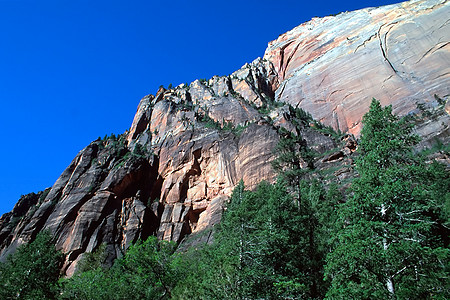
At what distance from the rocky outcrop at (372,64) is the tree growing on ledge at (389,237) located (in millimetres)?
39937

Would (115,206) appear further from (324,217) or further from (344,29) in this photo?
(344,29)

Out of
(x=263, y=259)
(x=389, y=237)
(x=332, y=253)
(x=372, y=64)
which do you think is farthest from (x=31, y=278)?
(x=372, y=64)

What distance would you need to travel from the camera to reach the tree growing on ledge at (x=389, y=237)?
10867 millimetres

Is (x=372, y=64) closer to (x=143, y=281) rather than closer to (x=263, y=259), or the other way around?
A: (x=263, y=259)

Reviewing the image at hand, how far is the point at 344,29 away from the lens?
268 feet

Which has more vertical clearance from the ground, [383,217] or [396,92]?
[396,92]

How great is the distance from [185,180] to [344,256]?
4773cm

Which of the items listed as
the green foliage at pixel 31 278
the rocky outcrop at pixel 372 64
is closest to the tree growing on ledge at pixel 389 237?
the green foliage at pixel 31 278

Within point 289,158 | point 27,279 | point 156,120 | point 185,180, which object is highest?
point 156,120

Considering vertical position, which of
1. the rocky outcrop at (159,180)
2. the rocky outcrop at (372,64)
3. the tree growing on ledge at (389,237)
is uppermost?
the rocky outcrop at (372,64)

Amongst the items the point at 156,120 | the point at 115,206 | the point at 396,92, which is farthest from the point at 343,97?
the point at 115,206

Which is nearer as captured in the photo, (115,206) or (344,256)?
(344,256)

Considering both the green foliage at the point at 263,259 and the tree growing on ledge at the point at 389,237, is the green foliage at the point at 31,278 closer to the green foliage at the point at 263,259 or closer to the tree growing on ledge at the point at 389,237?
the green foliage at the point at 263,259

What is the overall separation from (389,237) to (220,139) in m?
47.8
